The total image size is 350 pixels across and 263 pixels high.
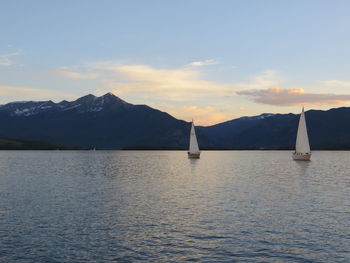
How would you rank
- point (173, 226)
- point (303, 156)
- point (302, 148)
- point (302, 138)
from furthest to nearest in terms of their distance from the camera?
point (303, 156) < point (302, 148) < point (302, 138) < point (173, 226)

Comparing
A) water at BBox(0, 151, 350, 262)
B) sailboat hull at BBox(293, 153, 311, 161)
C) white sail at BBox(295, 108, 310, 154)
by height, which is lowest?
water at BBox(0, 151, 350, 262)

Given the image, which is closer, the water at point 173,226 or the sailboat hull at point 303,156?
the water at point 173,226

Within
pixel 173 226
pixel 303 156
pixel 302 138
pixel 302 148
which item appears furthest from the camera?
pixel 303 156

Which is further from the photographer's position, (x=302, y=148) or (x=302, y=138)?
(x=302, y=148)

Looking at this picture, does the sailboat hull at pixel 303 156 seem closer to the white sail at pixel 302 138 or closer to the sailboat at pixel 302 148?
the sailboat at pixel 302 148

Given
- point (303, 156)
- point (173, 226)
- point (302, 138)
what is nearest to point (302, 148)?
point (303, 156)

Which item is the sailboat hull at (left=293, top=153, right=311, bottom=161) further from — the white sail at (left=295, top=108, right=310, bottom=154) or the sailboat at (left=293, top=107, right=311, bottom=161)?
the white sail at (left=295, top=108, right=310, bottom=154)

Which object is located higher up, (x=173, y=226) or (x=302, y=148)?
(x=302, y=148)

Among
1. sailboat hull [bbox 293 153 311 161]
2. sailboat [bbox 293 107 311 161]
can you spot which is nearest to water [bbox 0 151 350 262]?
sailboat [bbox 293 107 311 161]

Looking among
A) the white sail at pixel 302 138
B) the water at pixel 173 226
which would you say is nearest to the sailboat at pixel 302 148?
the white sail at pixel 302 138

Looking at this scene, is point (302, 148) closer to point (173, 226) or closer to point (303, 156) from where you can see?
point (303, 156)

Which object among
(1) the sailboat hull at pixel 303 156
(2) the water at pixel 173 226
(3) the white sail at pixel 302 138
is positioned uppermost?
(3) the white sail at pixel 302 138

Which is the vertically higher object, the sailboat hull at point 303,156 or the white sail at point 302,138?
the white sail at point 302,138

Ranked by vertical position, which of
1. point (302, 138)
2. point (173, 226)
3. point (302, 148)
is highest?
point (302, 138)
